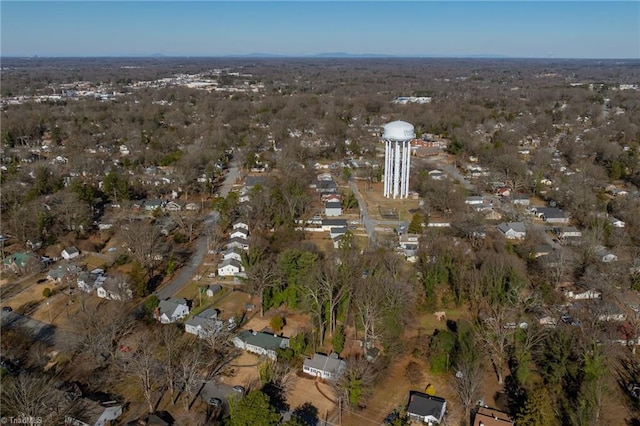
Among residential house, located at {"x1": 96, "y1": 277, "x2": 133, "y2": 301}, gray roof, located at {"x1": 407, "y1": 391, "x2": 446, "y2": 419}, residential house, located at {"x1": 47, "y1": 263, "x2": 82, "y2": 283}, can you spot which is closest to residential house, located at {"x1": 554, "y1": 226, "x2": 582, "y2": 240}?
gray roof, located at {"x1": 407, "y1": 391, "x2": 446, "y2": 419}

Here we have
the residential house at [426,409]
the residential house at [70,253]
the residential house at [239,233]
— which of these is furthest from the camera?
the residential house at [239,233]

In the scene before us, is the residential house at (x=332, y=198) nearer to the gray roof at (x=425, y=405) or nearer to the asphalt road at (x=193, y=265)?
the asphalt road at (x=193, y=265)

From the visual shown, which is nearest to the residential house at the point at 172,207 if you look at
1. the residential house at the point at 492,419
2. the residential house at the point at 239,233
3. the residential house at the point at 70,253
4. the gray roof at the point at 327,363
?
the residential house at the point at 239,233

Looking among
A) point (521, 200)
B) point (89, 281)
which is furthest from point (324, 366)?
point (521, 200)

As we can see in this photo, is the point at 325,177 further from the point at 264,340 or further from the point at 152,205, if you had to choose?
the point at 264,340

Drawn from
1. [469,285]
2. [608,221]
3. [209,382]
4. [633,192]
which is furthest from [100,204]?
[633,192]

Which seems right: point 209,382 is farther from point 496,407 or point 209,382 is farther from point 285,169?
point 285,169
